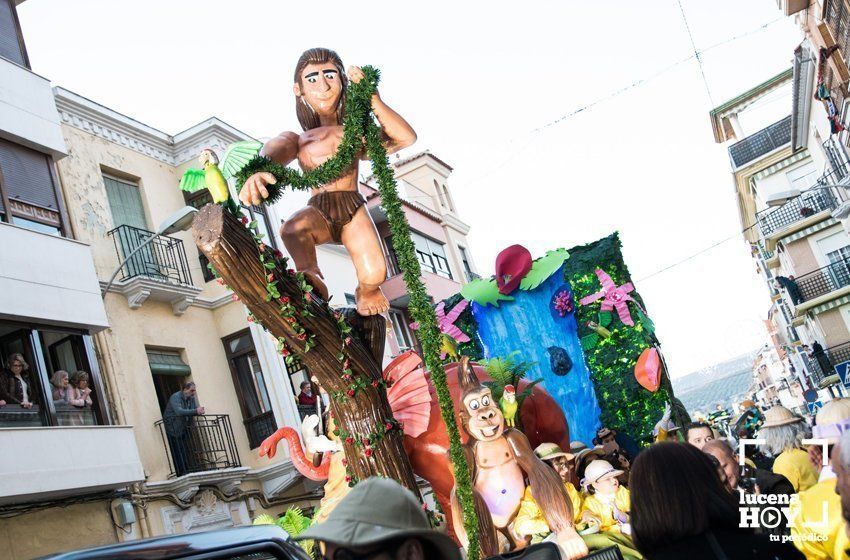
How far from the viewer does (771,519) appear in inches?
142

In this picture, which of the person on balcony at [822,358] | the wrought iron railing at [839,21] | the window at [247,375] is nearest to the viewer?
the wrought iron railing at [839,21]

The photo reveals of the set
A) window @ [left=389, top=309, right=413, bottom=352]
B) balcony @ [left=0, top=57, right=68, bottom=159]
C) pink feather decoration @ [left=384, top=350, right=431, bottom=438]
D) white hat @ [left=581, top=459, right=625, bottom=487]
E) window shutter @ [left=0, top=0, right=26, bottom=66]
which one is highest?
window shutter @ [left=0, top=0, right=26, bottom=66]

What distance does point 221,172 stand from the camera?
5004 millimetres

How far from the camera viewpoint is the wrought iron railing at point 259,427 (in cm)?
1691

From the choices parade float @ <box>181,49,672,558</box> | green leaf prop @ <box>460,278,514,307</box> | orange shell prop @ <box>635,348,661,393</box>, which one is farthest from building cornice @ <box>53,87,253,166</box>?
parade float @ <box>181,49,672,558</box>

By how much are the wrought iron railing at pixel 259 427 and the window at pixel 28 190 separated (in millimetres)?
5565

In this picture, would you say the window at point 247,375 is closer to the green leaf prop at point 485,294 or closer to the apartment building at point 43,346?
the apartment building at point 43,346

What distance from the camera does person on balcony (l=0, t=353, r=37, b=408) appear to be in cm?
1182

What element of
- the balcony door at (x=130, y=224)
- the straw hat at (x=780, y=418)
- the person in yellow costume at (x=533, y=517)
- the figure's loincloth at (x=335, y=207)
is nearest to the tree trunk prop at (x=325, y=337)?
the figure's loincloth at (x=335, y=207)

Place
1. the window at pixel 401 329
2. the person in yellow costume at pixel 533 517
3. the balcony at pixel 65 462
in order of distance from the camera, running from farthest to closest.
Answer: the window at pixel 401 329 → the balcony at pixel 65 462 → the person in yellow costume at pixel 533 517

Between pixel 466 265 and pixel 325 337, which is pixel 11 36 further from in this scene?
pixel 466 265

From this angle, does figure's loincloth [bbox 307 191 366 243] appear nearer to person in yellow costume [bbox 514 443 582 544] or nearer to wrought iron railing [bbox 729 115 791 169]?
person in yellow costume [bbox 514 443 582 544]

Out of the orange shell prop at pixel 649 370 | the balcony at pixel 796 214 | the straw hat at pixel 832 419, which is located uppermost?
the balcony at pixel 796 214

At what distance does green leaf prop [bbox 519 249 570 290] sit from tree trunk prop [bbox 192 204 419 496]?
20.0 ft
